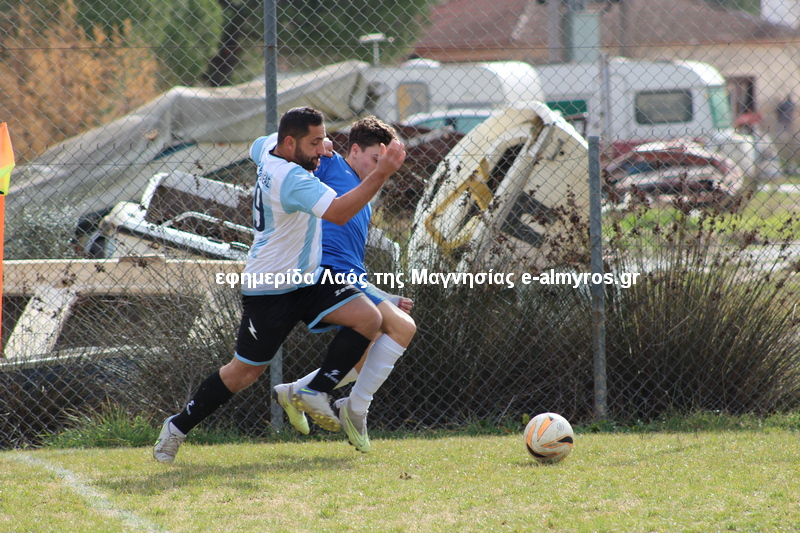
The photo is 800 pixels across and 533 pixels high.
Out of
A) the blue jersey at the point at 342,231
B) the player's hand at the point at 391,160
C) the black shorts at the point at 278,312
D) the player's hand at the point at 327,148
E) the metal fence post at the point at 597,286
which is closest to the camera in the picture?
the player's hand at the point at 391,160

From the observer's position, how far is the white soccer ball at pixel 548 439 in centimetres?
422

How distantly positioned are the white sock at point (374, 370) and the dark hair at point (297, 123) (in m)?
1.18

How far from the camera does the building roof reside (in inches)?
273

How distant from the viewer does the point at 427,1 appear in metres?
21.5

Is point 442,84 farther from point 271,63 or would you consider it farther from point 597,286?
point 597,286

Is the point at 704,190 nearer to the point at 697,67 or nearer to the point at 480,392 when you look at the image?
the point at 480,392

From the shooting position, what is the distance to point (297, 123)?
4.07 metres

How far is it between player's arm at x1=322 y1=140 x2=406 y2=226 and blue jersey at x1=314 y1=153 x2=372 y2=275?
0.59m

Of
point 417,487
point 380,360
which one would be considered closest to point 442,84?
point 380,360

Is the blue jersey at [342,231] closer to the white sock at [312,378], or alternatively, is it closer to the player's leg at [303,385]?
the player's leg at [303,385]

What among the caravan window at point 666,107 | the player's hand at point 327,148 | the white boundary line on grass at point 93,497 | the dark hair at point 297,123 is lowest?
the white boundary line on grass at point 93,497

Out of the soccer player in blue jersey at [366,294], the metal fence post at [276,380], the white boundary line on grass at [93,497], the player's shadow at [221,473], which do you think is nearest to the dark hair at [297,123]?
the soccer player in blue jersey at [366,294]

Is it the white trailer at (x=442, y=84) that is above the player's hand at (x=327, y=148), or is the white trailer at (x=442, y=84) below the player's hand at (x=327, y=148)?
above

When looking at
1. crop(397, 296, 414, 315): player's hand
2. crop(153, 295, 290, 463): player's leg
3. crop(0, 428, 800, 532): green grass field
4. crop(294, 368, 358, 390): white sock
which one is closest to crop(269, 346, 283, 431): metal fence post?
crop(0, 428, 800, 532): green grass field
